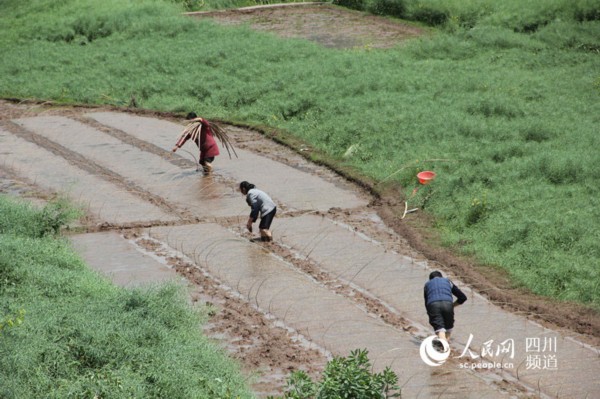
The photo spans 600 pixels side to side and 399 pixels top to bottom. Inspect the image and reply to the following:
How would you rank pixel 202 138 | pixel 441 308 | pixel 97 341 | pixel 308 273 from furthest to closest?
pixel 202 138 → pixel 308 273 → pixel 441 308 → pixel 97 341

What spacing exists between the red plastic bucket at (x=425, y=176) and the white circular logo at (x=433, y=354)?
604 centimetres

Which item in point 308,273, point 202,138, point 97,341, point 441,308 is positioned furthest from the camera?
point 202,138

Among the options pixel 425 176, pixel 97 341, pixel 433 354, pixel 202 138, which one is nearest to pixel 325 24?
pixel 202 138

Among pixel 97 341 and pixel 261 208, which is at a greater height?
pixel 97 341

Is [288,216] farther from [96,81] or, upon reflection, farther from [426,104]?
[96,81]

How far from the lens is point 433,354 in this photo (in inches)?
448

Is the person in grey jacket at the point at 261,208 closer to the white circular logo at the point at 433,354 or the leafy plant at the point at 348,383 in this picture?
the white circular logo at the point at 433,354

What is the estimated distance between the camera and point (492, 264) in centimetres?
1425

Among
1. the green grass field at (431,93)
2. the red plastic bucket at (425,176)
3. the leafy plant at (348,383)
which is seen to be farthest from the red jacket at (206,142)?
the leafy plant at (348,383)

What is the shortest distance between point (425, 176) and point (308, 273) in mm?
4132

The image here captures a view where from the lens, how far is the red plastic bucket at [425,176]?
17234 mm

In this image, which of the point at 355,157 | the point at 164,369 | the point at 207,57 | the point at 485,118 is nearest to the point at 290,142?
the point at 355,157

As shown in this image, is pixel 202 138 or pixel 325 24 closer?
pixel 202 138

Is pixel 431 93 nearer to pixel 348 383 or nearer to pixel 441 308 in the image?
pixel 441 308
